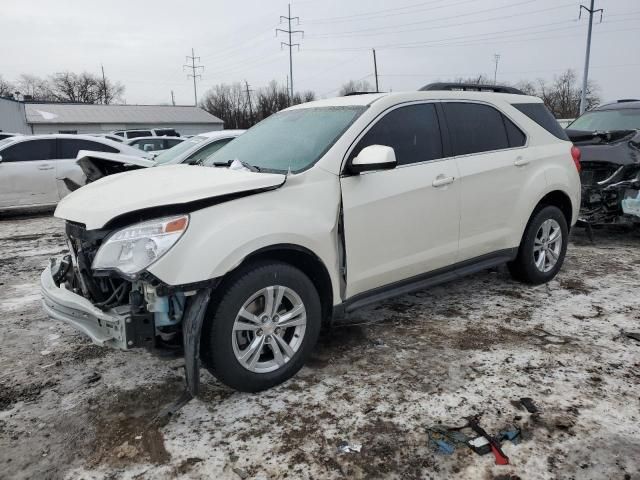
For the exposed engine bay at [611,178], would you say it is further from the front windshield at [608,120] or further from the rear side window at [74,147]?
the rear side window at [74,147]

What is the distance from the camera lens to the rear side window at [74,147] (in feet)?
33.1

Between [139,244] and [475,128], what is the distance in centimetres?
301

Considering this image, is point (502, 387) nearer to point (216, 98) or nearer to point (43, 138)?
point (43, 138)

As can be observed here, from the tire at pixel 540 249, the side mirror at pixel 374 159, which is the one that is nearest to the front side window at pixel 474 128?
the tire at pixel 540 249

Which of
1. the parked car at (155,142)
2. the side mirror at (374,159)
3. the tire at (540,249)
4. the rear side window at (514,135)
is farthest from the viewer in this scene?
the parked car at (155,142)

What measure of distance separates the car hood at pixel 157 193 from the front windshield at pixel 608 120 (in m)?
6.50

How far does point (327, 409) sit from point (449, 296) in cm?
→ 233

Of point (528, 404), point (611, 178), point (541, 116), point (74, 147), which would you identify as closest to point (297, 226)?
point (528, 404)

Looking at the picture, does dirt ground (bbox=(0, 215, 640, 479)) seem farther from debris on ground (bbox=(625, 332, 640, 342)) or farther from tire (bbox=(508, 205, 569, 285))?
tire (bbox=(508, 205, 569, 285))

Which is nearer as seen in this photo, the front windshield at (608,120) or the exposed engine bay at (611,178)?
the exposed engine bay at (611,178)

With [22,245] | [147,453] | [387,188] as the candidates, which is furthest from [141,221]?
[22,245]

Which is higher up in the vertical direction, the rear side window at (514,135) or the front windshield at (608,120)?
the front windshield at (608,120)

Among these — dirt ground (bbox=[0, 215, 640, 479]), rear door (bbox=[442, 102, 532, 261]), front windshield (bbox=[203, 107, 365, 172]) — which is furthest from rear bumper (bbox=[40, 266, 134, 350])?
rear door (bbox=[442, 102, 532, 261])

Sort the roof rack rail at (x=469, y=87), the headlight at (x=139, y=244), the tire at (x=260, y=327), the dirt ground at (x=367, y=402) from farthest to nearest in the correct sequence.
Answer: the roof rack rail at (x=469, y=87)
the tire at (x=260, y=327)
the headlight at (x=139, y=244)
the dirt ground at (x=367, y=402)
